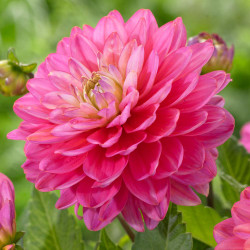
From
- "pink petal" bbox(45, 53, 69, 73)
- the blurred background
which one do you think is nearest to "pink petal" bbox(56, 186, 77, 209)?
"pink petal" bbox(45, 53, 69, 73)

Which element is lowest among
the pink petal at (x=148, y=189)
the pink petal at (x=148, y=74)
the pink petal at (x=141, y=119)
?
the pink petal at (x=148, y=189)

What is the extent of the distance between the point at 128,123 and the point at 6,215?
0.12 meters

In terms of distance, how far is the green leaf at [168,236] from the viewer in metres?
0.33

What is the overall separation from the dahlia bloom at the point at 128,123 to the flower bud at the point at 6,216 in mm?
21

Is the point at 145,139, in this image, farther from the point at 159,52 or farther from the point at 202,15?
the point at 202,15

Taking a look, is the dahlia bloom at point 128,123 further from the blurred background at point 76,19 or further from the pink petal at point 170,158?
the blurred background at point 76,19

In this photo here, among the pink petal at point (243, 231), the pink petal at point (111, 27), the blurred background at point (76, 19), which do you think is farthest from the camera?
the blurred background at point (76, 19)

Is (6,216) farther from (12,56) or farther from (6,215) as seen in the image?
(12,56)

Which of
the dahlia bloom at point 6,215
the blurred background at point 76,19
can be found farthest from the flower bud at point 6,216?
the blurred background at point 76,19

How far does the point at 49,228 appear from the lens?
403 millimetres

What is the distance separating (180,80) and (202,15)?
1.47 metres

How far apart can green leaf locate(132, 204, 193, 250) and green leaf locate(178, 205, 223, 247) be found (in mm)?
49

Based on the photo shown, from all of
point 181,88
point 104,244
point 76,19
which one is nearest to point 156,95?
point 181,88

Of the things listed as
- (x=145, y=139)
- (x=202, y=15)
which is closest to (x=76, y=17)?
(x=202, y=15)
